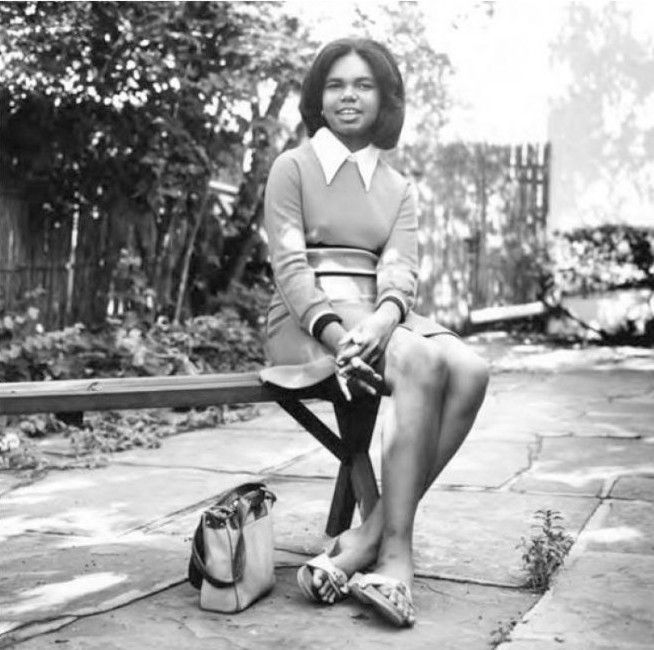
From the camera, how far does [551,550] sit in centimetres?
330

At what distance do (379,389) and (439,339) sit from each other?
24 centimetres

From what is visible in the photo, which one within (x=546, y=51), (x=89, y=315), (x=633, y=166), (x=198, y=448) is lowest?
(x=198, y=448)

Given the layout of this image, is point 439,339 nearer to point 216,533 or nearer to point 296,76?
point 216,533

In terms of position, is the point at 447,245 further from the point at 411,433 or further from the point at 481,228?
the point at 411,433

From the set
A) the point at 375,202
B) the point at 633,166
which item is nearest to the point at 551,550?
the point at 375,202

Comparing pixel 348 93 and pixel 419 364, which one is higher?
pixel 348 93

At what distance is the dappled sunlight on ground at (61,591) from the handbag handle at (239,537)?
1.12 feet

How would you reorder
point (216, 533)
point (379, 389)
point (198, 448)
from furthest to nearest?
point (198, 448) → point (379, 389) → point (216, 533)

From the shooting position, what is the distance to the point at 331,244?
362 centimetres

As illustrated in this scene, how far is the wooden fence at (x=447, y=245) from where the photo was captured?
299 inches

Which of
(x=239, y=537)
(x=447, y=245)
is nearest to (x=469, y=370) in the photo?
(x=239, y=537)

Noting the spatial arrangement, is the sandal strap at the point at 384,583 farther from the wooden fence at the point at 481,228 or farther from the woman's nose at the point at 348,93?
the wooden fence at the point at 481,228

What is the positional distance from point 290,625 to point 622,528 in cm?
144

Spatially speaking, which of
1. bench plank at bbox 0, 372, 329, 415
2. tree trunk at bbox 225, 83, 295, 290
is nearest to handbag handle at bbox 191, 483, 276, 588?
bench plank at bbox 0, 372, 329, 415
